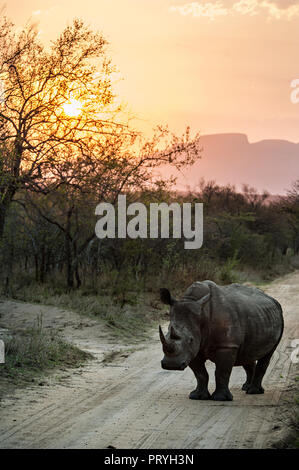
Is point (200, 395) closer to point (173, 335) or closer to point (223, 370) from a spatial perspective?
point (223, 370)

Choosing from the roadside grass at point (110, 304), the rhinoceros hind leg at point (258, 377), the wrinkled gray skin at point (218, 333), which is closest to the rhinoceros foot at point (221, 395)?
the wrinkled gray skin at point (218, 333)

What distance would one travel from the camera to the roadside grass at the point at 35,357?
9.98 metres

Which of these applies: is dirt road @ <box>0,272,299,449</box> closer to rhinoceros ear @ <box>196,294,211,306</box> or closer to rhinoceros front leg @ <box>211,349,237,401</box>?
rhinoceros front leg @ <box>211,349,237,401</box>

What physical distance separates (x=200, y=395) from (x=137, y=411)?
997 mm

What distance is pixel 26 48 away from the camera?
53.8 ft

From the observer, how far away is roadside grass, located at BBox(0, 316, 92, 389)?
32.8ft

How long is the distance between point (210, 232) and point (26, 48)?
2282 centimetres

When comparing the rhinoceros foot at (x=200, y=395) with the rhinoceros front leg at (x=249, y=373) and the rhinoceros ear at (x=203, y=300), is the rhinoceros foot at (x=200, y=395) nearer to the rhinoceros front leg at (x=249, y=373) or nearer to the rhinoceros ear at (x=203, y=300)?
the rhinoceros front leg at (x=249, y=373)

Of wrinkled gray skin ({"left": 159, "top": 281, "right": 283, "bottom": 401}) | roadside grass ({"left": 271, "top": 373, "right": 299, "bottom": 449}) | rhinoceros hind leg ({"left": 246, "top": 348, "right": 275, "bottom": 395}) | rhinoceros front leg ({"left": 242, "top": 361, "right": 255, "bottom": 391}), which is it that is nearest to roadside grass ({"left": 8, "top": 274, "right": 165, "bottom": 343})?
rhinoceros front leg ({"left": 242, "top": 361, "right": 255, "bottom": 391})

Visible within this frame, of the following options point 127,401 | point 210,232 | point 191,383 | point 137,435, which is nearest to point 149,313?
point 191,383

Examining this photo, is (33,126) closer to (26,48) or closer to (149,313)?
(26,48)

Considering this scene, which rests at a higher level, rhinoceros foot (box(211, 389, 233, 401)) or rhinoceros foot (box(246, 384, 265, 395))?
rhinoceros foot (box(211, 389, 233, 401))

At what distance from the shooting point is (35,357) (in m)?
10.9

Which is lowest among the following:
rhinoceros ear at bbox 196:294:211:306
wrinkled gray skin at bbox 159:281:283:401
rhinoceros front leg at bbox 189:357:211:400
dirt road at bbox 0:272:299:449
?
dirt road at bbox 0:272:299:449
